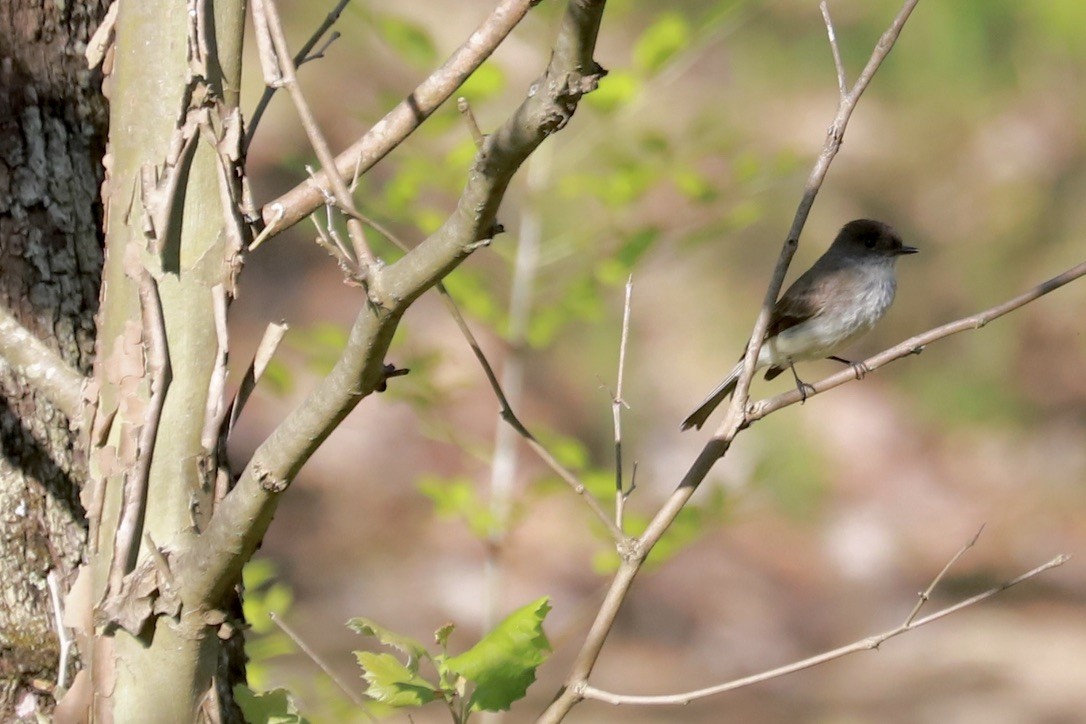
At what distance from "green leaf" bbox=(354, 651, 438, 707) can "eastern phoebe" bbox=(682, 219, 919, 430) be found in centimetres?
216

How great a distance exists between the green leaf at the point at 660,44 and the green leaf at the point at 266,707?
6.85ft

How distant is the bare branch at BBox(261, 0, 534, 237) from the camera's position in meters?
1.57

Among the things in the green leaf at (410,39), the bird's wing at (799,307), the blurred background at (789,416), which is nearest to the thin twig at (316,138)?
the green leaf at (410,39)

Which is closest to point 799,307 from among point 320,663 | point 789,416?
point 320,663

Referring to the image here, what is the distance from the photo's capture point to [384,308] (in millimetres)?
1342

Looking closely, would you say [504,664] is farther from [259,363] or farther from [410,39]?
[410,39]

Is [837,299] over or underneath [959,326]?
over

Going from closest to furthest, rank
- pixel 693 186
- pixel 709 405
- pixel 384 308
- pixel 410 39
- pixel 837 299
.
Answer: pixel 384 308, pixel 410 39, pixel 693 186, pixel 709 405, pixel 837 299

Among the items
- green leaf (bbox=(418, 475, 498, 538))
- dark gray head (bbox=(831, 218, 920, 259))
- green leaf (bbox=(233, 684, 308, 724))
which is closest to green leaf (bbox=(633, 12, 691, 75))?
dark gray head (bbox=(831, 218, 920, 259))

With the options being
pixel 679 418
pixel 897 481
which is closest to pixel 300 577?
pixel 679 418

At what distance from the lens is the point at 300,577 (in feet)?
22.1

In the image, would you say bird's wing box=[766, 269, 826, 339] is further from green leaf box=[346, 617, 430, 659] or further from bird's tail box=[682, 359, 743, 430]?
green leaf box=[346, 617, 430, 659]

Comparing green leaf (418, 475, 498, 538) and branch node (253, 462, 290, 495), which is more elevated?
green leaf (418, 475, 498, 538)

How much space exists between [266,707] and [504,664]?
327 mm
